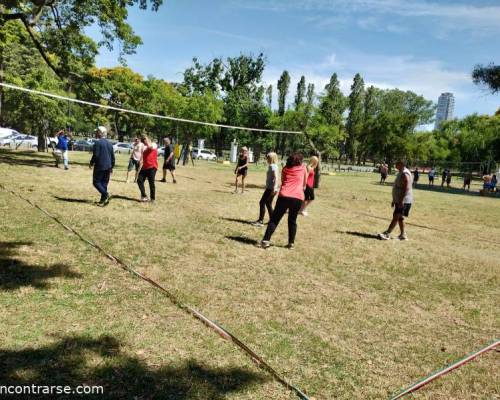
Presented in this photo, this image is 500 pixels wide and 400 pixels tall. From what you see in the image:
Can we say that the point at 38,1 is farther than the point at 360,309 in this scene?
Yes

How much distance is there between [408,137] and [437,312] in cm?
5798

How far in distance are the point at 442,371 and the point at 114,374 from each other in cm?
303

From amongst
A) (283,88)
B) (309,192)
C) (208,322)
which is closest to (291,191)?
(208,322)

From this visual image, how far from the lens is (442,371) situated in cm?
389

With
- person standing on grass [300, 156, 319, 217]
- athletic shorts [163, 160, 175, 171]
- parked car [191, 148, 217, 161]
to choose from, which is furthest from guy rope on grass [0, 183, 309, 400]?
parked car [191, 148, 217, 161]

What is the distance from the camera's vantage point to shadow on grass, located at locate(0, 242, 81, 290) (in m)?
4.92

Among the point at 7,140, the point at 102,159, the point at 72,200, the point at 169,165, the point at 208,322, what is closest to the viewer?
the point at 208,322

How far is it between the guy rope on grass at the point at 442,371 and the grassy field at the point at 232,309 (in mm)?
58

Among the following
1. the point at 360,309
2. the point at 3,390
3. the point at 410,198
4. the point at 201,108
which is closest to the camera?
the point at 3,390

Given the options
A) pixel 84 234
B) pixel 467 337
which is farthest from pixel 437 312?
pixel 84 234

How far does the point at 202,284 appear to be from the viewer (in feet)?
18.4

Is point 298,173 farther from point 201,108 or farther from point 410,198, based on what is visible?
point 201,108

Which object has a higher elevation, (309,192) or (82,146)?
(82,146)

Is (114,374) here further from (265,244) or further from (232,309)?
(265,244)
